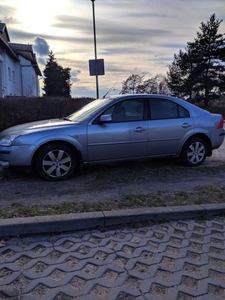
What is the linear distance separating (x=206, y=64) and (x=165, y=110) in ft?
77.7

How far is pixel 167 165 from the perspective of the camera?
20.3 feet

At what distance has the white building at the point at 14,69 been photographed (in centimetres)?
2158

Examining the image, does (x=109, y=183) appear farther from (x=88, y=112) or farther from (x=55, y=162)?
(x=88, y=112)

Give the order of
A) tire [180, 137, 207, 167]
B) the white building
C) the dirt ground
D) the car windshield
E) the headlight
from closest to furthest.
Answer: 1. the dirt ground
2. the headlight
3. the car windshield
4. tire [180, 137, 207, 167]
5. the white building

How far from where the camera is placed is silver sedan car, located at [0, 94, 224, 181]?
→ 15.8ft

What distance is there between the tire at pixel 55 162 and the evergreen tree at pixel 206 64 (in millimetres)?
24704

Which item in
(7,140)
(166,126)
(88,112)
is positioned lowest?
(7,140)

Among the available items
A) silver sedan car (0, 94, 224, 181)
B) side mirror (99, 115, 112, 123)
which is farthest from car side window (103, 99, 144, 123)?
side mirror (99, 115, 112, 123)

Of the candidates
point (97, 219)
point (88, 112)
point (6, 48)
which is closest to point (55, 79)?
point (6, 48)

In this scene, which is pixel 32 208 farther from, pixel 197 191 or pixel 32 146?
pixel 197 191

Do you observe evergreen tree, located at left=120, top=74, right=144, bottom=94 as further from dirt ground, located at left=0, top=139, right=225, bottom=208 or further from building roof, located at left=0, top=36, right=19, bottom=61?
dirt ground, located at left=0, top=139, right=225, bottom=208

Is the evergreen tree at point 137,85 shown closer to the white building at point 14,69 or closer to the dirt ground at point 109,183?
the white building at point 14,69

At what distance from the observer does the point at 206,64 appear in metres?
26.9

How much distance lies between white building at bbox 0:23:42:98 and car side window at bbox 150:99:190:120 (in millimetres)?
16432
